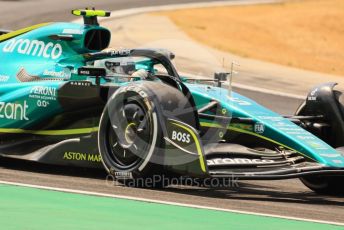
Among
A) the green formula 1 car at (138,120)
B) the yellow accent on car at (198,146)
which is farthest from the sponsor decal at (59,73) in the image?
the yellow accent on car at (198,146)

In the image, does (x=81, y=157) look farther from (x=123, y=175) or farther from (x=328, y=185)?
(x=328, y=185)

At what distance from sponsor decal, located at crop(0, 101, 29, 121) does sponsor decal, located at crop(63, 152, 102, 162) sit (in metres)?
0.70

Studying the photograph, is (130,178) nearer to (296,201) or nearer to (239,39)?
(296,201)

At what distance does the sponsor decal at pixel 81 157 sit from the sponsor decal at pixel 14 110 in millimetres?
703

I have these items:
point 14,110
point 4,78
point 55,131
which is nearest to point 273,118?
point 55,131

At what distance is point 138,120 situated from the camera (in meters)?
8.64

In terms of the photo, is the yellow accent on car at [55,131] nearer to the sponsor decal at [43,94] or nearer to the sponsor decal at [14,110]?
the sponsor decal at [14,110]

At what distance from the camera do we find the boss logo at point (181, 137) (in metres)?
8.31

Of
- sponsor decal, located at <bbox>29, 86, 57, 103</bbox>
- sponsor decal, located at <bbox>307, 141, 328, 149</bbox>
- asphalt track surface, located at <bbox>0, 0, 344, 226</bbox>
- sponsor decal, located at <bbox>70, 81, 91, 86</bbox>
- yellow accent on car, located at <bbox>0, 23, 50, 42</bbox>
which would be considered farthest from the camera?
yellow accent on car, located at <bbox>0, 23, 50, 42</bbox>

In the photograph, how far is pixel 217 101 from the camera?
9125 mm

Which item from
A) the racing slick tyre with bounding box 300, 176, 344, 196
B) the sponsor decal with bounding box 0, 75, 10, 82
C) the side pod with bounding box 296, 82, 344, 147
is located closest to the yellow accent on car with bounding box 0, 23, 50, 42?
the sponsor decal with bounding box 0, 75, 10, 82

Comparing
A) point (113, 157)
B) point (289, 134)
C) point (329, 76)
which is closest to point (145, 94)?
point (113, 157)

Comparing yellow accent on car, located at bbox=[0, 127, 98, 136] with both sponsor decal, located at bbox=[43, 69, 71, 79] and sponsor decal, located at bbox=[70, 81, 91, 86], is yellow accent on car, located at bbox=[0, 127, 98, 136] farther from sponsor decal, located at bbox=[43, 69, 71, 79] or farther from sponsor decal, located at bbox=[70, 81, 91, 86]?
sponsor decal, located at bbox=[43, 69, 71, 79]

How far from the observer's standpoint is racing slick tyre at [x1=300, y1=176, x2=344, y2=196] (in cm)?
914
